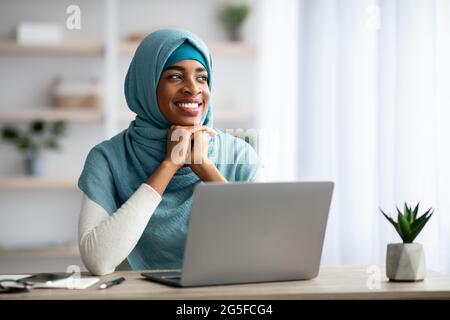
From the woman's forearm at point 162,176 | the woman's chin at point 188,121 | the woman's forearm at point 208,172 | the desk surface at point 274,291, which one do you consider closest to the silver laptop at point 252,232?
the desk surface at point 274,291

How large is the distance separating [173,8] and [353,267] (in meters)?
3.07

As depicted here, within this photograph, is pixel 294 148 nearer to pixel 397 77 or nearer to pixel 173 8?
pixel 397 77

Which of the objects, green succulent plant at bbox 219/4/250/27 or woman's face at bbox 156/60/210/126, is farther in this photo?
green succulent plant at bbox 219/4/250/27

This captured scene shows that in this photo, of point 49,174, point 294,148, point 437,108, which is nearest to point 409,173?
point 437,108

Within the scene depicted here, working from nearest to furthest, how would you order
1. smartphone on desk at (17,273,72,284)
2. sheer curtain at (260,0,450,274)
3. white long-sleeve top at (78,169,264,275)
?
smartphone on desk at (17,273,72,284) < white long-sleeve top at (78,169,264,275) < sheer curtain at (260,0,450,274)

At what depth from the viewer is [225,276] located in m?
1.73

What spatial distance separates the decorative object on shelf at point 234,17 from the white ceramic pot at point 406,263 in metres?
3.03

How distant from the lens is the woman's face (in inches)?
87.5

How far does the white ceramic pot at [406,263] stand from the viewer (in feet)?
5.99

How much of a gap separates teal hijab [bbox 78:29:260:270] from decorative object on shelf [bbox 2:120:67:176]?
8.14 feet

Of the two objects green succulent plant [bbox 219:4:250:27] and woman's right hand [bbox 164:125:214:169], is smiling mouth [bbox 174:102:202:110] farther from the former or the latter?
green succulent plant [bbox 219:4:250:27]

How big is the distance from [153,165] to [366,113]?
210cm

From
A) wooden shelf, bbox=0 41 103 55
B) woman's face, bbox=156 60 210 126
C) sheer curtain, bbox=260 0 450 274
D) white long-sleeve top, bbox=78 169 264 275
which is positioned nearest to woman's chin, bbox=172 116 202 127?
woman's face, bbox=156 60 210 126

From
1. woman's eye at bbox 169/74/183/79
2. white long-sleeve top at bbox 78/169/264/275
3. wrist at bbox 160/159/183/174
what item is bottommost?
white long-sleeve top at bbox 78/169/264/275
